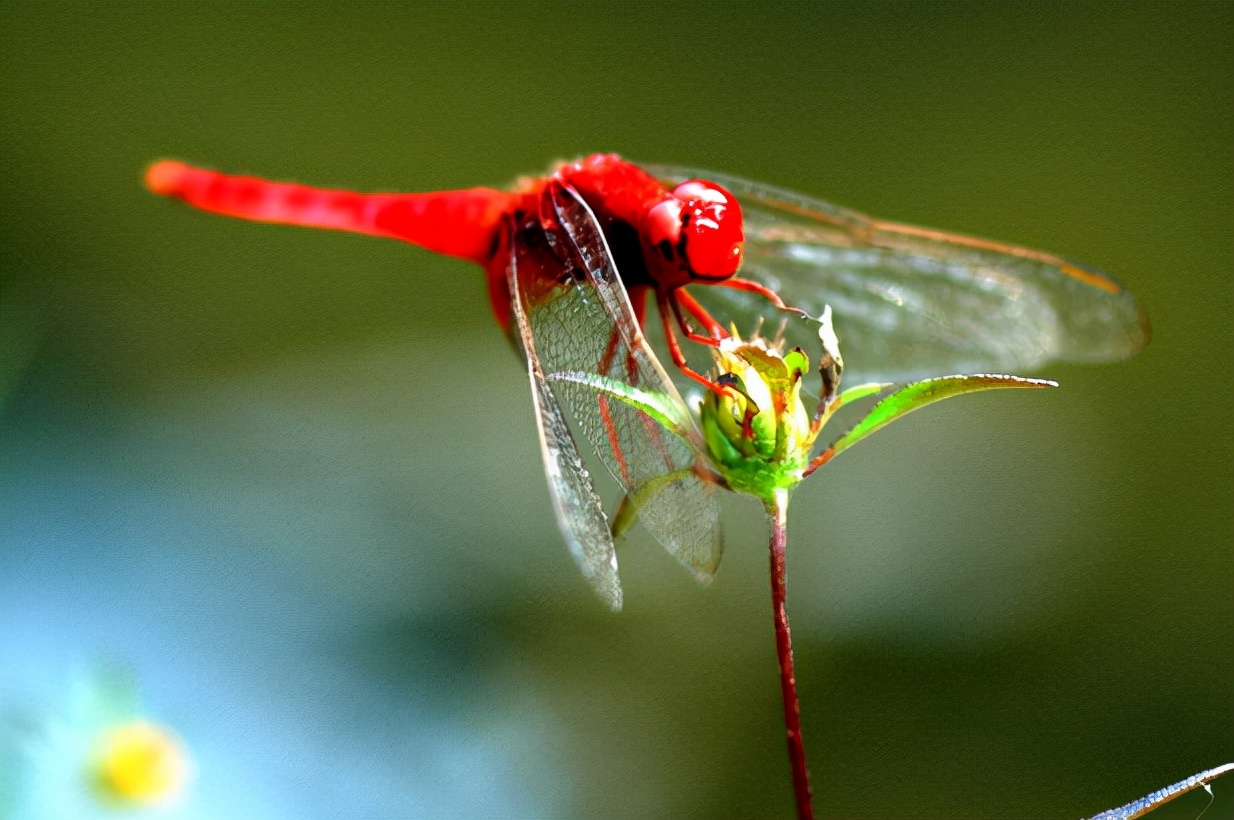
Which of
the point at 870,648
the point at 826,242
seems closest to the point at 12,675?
the point at 826,242

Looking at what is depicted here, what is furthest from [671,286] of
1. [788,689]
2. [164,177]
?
[164,177]

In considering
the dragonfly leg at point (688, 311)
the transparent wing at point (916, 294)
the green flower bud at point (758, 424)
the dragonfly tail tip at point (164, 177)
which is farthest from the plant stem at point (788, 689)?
the dragonfly tail tip at point (164, 177)

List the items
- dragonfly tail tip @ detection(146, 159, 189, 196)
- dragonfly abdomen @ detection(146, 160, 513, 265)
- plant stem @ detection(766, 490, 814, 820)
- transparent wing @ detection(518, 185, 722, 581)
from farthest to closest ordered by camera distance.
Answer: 1. dragonfly tail tip @ detection(146, 159, 189, 196)
2. dragonfly abdomen @ detection(146, 160, 513, 265)
3. transparent wing @ detection(518, 185, 722, 581)
4. plant stem @ detection(766, 490, 814, 820)

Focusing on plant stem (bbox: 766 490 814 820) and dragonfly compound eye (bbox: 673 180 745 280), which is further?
dragonfly compound eye (bbox: 673 180 745 280)

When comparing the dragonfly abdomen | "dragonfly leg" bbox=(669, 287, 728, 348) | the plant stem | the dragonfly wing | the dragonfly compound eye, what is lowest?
the plant stem

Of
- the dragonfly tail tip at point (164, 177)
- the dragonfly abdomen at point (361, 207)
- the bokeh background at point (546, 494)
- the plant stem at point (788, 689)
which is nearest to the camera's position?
the plant stem at point (788, 689)

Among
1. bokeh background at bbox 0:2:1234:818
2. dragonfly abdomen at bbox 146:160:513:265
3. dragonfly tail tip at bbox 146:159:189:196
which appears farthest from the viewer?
bokeh background at bbox 0:2:1234:818

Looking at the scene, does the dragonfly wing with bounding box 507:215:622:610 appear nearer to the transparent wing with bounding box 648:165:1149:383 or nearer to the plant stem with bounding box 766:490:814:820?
the plant stem with bounding box 766:490:814:820

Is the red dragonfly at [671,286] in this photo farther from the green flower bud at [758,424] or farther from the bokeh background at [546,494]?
the bokeh background at [546,494]

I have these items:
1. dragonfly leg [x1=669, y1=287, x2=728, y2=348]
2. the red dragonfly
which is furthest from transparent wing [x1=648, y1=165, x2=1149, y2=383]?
dragonfly leg [x1=669, y1=287, x2=728, y2=348]
